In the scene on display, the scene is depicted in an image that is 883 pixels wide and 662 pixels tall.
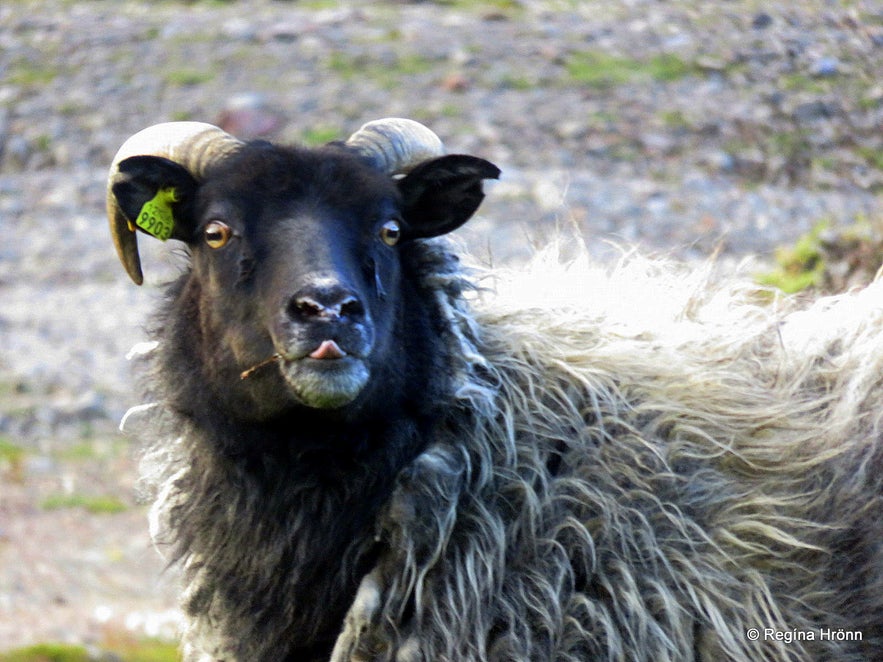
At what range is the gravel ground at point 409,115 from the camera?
1301 cm

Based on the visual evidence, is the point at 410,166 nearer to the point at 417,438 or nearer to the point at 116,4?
the point at 417,438

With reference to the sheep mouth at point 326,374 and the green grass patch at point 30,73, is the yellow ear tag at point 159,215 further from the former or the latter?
the green grass patch at point 30,73

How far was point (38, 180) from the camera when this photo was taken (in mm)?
17922

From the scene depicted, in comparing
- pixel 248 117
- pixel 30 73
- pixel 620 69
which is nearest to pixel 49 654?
pixel 248 117

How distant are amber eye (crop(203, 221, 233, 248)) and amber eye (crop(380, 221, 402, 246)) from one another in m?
0.61

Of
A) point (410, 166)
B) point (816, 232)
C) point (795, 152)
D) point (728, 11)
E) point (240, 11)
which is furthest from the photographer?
point (240, 11)

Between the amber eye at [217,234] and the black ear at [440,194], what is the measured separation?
81cm

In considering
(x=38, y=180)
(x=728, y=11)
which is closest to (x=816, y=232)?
(x=728, y=11)

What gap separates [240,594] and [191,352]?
101 cm

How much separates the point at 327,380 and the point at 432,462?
816 millimetres

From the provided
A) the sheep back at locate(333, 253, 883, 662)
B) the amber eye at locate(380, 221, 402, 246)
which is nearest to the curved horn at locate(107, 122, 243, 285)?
the amber eye at locate(380, 221, 402, 246)

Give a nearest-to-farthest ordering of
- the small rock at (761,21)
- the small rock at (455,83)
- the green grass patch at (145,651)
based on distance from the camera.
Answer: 1. the green grass patch at (145,651)
2. the small rock at (761,21)
3. the small rock at (455,83)

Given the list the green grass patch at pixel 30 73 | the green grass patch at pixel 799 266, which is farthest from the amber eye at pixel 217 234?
the green grass patch at pixel 30 73

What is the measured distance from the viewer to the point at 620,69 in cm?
1894
